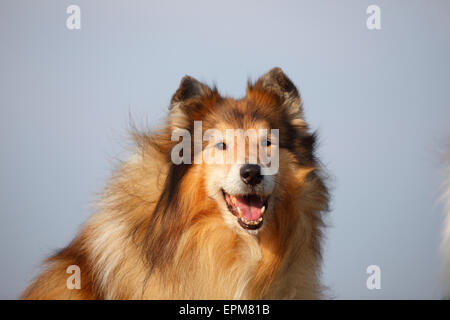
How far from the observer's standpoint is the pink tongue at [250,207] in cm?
596

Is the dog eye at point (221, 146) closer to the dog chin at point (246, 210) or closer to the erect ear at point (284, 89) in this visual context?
the dog chin at point (246, 210)

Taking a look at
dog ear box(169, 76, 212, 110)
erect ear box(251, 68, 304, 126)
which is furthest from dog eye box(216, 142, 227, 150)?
erect ear box(251, 68, 304, 126)

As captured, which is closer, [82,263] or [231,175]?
[231,175]

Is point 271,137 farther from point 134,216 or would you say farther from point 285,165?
point 134,216

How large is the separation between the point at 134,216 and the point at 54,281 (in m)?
1.03

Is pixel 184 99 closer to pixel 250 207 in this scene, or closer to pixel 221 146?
pixel 221 146

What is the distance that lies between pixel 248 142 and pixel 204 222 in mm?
891

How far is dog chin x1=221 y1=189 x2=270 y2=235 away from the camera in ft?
19.5

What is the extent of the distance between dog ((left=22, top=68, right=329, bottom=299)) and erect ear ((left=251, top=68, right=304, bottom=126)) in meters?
0.20

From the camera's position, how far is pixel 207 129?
20.6ft

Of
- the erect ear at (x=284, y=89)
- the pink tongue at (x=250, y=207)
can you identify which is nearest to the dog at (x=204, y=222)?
the pink tongue at (x=250, y=207)

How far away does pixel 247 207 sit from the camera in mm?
5973

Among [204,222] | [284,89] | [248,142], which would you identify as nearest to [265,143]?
[248,142]
